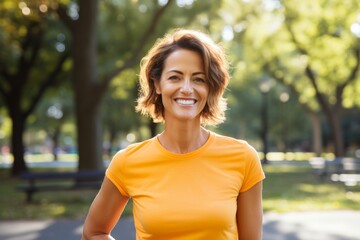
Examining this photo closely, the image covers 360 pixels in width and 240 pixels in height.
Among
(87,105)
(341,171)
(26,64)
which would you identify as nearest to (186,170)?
(87,105)

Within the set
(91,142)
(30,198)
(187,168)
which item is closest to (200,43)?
(187,168)

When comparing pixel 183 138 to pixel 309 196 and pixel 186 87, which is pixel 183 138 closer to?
pixel 186 87

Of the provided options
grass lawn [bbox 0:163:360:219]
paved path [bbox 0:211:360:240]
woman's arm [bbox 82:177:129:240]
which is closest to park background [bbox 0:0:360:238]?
grass lawn [bbox 0:163:360:219]

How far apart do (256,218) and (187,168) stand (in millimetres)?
340

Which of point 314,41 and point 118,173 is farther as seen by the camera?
point 314,41

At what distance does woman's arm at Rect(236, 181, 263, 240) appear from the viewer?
2250 millimetres

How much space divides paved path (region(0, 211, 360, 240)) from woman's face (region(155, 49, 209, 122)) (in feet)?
22.7

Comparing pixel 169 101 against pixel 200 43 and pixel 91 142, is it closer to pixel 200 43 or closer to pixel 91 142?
pixel 200 43

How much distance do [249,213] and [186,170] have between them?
11.9 inches

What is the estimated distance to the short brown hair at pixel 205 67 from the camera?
223 centimetres

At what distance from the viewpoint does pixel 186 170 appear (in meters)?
2.22

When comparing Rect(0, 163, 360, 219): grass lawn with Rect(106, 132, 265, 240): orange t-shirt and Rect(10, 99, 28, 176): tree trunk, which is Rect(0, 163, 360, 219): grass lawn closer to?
Rect(10, 99, 28, 176): tree trunk

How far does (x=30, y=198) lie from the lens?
A: 47.9 feet

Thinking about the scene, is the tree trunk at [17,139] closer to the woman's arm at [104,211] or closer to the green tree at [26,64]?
the green tree at [26,64]
